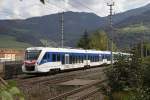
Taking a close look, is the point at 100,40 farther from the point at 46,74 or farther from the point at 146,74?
the point at 146,74

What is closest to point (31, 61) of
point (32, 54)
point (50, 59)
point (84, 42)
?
point (32, 54)

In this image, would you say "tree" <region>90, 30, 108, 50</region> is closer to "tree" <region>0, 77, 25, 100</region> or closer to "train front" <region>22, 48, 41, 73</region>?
"train front" <region>22, 48, 41, 73</region>

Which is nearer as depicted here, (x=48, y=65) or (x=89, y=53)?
(x=48, y=65)

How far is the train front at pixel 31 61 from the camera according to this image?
36497mm

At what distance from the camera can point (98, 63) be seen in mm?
57125

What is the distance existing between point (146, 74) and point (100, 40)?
93237 millimetres

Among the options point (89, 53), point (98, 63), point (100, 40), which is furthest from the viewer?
point (100, 40)

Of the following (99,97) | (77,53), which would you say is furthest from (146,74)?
(77,53)

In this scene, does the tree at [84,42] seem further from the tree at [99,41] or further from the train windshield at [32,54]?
the train windshield at [32,54]

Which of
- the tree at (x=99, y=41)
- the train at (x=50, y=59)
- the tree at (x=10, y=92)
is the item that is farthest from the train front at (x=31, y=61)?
the tree at (x=99, y=41)

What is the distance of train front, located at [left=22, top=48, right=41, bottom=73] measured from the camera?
3650cm

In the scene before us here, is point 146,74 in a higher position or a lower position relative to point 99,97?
higher

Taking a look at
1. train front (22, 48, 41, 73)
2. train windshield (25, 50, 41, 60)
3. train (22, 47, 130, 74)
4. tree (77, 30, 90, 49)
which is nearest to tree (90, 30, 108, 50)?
tree (77, 30, 90, 49)

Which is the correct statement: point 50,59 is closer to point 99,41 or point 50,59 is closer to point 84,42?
point 84,42
